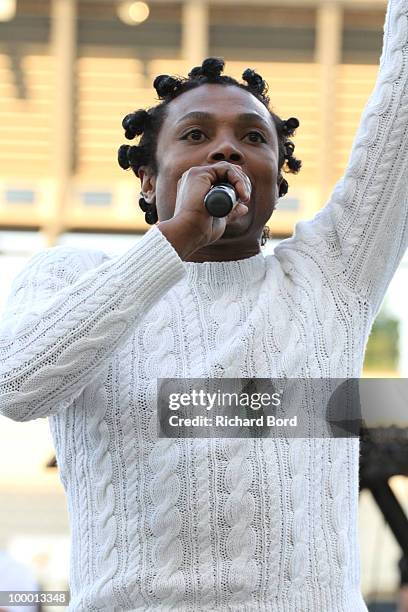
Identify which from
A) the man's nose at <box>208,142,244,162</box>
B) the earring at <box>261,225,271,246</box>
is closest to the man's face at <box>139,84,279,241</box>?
the man's nose at <box>208,142,244,162</box>

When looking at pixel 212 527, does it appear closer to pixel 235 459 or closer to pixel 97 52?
pixel 235 459

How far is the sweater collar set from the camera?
1.68 metres

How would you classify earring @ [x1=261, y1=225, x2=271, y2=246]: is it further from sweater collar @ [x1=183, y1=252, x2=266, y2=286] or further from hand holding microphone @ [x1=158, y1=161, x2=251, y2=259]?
hand holding microphone @ [x1=158, y1=161, x2=251, y2=259]

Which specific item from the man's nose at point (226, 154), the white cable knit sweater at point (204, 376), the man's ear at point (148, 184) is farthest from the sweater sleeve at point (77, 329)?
the man's ear at point (148, 184)

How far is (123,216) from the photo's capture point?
1020 cm

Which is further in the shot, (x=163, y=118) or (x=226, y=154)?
(x=163, y=118)

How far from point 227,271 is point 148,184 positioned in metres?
0.21

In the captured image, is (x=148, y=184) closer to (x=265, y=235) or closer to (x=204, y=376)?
(x=265, y=235)

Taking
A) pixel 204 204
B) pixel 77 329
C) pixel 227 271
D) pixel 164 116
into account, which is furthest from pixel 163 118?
pixel 77 329

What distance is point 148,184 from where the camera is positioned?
1.82 metres

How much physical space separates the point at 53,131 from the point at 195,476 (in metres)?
9.39

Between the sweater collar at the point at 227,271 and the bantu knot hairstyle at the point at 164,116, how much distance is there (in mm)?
170

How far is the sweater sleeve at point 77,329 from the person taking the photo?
144 centimetres

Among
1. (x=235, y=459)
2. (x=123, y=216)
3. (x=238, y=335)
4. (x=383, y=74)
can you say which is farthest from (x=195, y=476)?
(x=123, y=216)
